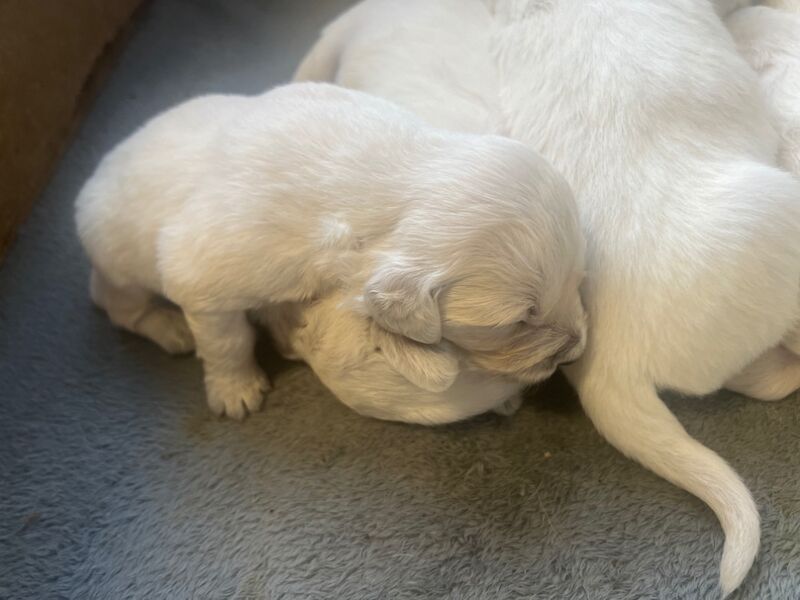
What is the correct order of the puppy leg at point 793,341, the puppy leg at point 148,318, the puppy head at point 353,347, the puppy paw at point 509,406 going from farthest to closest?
the puppy leg at point 148,318 → the puppy paw at point 509,406 → the puppy leg at point 793,341 → the puppy head at point 353,347

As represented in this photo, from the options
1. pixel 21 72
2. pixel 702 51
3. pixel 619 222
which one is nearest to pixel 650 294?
pixel 619 222

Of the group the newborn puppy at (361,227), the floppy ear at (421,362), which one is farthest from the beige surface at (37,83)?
the floppy ear at (421,362)

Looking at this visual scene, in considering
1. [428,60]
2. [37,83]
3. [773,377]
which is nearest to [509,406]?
[773,377]

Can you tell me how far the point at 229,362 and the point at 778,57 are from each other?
151 centimetres

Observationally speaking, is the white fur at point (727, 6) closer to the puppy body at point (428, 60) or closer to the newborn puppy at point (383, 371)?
the puppy body at point (428, 60)

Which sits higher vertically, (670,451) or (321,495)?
(670,451)

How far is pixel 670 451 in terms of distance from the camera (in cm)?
165

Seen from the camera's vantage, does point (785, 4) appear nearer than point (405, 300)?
No

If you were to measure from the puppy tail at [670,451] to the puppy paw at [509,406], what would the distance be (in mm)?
282

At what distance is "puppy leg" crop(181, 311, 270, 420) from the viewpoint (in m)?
1.80

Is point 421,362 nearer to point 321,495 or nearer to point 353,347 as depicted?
point 353,347

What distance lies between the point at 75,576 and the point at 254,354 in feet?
2.12

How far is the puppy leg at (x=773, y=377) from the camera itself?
1.84 metres

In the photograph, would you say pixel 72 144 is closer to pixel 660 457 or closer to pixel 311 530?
pixel 311 530
